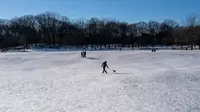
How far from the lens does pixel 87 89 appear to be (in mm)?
23938

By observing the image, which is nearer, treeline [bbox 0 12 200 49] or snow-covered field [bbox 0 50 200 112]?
snow-covered field [bbox 0 50 200 112]

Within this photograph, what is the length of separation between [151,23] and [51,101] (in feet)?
431

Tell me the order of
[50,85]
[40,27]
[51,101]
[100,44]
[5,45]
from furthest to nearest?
[40,27], [100,44], [5,45], [50,85], [51,101]

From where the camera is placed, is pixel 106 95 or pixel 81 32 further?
pixel 81 32

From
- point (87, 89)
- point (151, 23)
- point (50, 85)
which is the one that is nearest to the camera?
point (87, 89)

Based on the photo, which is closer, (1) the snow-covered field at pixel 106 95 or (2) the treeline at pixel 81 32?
(1) the snow-covered field at pixel 106 95

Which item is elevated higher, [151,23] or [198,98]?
[151,23]

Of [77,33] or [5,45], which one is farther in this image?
[77,33]

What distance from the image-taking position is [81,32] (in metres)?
124

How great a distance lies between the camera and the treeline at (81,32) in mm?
113963

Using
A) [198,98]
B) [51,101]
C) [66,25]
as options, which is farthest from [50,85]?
[66,25]

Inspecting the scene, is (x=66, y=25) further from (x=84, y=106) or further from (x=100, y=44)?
(x=84, y=106)

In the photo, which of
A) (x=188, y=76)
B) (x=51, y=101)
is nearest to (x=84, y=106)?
(x=51, y=101)

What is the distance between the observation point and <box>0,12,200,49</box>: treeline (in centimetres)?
11396
